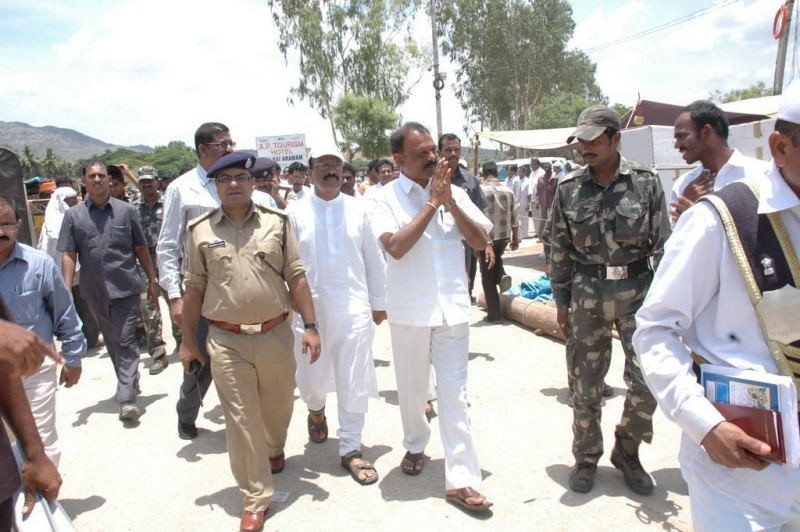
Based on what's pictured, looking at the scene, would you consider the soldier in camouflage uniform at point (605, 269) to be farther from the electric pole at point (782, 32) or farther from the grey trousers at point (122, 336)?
the electric pole at point (782, 32)

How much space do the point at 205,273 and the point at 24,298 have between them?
1018 millimetres

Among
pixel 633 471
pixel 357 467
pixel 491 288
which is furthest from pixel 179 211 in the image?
pixel 491 288

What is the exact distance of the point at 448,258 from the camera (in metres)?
3.64

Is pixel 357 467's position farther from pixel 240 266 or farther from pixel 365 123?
pixel 365 123

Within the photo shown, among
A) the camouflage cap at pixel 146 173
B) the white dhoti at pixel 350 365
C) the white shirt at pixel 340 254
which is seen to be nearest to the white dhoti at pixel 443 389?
the white dhoti at pixel 350 365

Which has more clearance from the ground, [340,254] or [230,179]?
[230,179]

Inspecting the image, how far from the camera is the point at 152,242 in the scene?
7742 millimetres

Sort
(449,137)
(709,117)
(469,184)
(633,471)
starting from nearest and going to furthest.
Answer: (633,471) < (709,117) < (449,137) < (469,184)

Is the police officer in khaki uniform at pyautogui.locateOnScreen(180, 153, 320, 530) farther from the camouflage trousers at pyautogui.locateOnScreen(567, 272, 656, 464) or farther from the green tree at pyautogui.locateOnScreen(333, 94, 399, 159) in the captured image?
the green tree at pyautogui.locateOnScreen(333, 94, 399, 159)

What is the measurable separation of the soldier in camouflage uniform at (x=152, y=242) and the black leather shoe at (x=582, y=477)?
474 cm

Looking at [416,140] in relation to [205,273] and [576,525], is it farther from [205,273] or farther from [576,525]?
[576,525]

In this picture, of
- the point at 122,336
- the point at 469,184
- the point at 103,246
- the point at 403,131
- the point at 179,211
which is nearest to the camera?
the point at 403,131

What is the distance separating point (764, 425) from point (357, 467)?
2777 millimetres

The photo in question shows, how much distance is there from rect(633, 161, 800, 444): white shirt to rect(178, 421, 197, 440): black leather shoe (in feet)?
12.7
